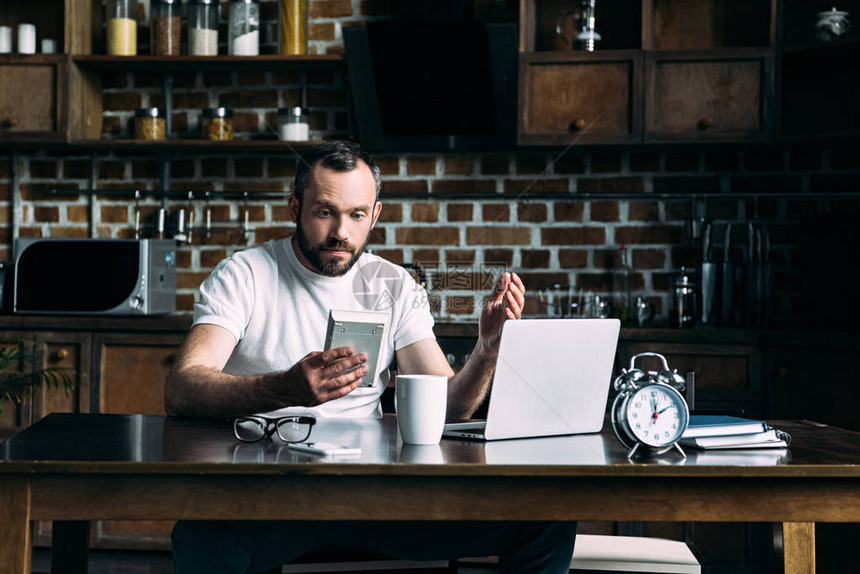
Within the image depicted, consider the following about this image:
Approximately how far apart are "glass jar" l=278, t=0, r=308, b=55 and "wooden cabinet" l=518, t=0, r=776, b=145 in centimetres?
81

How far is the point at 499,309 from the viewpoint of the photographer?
169 centimetres

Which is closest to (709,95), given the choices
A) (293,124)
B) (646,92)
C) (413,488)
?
(646,92)

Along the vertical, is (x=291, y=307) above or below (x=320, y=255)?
below

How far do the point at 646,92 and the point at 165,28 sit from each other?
5.70ft

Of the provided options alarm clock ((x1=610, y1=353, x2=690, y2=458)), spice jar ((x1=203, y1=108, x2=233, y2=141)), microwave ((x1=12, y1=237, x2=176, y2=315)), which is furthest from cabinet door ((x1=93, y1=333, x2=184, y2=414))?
alarm clock ((x1=610, y1=353, x2=690, y2=458))

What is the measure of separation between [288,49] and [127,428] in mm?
2179

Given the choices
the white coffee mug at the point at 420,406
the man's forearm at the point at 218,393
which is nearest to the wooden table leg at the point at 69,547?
the man's forearm at the point at 218,393

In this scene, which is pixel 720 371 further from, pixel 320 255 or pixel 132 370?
pixel 132 370

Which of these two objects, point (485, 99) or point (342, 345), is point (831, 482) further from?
point (485, 99)

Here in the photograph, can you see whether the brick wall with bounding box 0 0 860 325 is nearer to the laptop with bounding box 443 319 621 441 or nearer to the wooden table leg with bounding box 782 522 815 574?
the laptop with bounding box 443 319 621 441

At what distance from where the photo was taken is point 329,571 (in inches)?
62.8

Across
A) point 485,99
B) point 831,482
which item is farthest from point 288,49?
point 831,482

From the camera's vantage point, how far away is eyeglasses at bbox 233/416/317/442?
139 cm

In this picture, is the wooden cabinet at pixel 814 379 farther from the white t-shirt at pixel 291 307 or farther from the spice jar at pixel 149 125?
the spice jar at pixel 149 125
